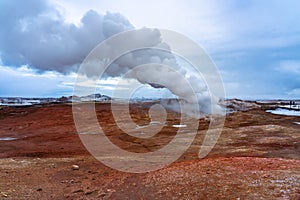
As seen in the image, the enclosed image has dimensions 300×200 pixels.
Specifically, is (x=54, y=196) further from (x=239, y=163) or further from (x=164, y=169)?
(x=239, y=163)

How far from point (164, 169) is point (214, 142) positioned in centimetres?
1029

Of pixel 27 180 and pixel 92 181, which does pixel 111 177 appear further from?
pixel 27 180

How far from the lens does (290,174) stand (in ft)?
32.3

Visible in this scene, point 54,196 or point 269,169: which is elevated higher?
point 269,169

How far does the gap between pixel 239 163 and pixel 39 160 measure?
31.8ft

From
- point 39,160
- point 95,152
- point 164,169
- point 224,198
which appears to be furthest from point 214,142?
point 224,198

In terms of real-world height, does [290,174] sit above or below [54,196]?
above

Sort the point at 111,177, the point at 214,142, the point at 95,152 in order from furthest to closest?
the point at 214,142, the point at 95,152, the point at 111,177

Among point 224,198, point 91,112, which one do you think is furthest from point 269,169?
point 91,112

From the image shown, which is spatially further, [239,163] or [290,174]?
[239,163]

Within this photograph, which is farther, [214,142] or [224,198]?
[214,142]

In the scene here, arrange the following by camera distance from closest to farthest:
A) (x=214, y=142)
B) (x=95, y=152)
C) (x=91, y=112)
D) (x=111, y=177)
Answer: (x=111, y=177), (x=95, y=152), (x=214, y=142), (x=91, y=112)

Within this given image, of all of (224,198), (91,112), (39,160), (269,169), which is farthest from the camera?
(91,112)

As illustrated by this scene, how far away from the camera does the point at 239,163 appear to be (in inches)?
465
